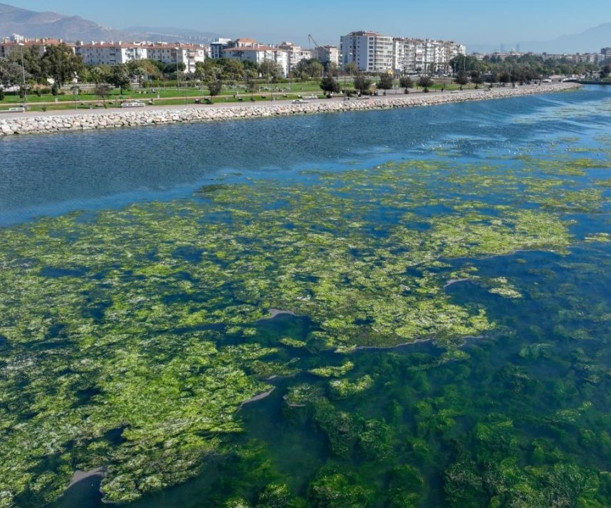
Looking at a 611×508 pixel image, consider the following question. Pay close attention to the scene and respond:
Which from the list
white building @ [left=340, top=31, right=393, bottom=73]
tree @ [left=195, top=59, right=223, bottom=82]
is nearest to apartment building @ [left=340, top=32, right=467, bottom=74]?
white building @ [left=340, top=31, right=393, bottom=73]

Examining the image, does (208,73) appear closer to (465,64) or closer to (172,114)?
(172,114)

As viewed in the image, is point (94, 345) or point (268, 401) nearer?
point (268, 401)

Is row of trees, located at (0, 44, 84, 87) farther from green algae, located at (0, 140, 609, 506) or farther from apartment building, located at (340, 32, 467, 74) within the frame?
apartment building, located at (340, 32, 467, 74)

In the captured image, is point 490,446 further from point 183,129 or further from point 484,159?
point 183,129

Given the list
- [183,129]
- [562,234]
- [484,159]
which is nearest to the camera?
[562,234]

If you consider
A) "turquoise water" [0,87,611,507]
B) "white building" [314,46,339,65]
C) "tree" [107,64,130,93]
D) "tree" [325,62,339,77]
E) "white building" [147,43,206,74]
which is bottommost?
"turquoise water" [0,87,611,507]

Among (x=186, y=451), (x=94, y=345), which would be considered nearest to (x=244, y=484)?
(x=186, y=451)

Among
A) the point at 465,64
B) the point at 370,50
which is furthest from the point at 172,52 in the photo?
the point at 465,64
